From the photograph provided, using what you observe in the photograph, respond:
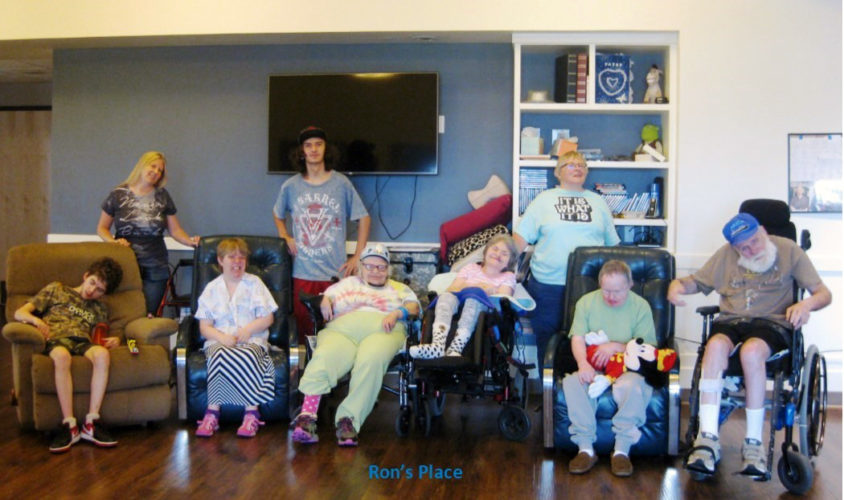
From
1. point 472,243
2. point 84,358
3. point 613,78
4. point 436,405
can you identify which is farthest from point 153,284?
point 613,78

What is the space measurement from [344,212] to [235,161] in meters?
1.25

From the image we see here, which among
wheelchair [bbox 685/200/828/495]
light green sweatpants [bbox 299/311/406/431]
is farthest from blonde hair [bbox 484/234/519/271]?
wheelchair [bbox 685/200/828/495]

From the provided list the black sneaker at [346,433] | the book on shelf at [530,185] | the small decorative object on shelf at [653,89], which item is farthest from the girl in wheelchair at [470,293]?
the small decorative object on shelf at [653,89]

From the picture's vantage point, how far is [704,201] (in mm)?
5508

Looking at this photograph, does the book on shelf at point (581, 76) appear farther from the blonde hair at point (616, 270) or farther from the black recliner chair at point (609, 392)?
the blonde hair at point (616, 270)

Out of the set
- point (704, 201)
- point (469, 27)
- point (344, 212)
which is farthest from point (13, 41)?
point (704, 201)

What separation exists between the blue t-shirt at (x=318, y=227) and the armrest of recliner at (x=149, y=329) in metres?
0.88

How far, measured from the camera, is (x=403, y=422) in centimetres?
462

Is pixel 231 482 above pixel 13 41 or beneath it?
beneath

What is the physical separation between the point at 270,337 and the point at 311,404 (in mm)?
696

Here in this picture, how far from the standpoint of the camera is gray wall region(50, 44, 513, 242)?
240 inches

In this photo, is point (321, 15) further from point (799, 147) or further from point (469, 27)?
point (799, 147)

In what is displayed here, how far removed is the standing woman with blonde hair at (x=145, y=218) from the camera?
532 cm

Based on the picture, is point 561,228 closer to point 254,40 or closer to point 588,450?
point 588,450
